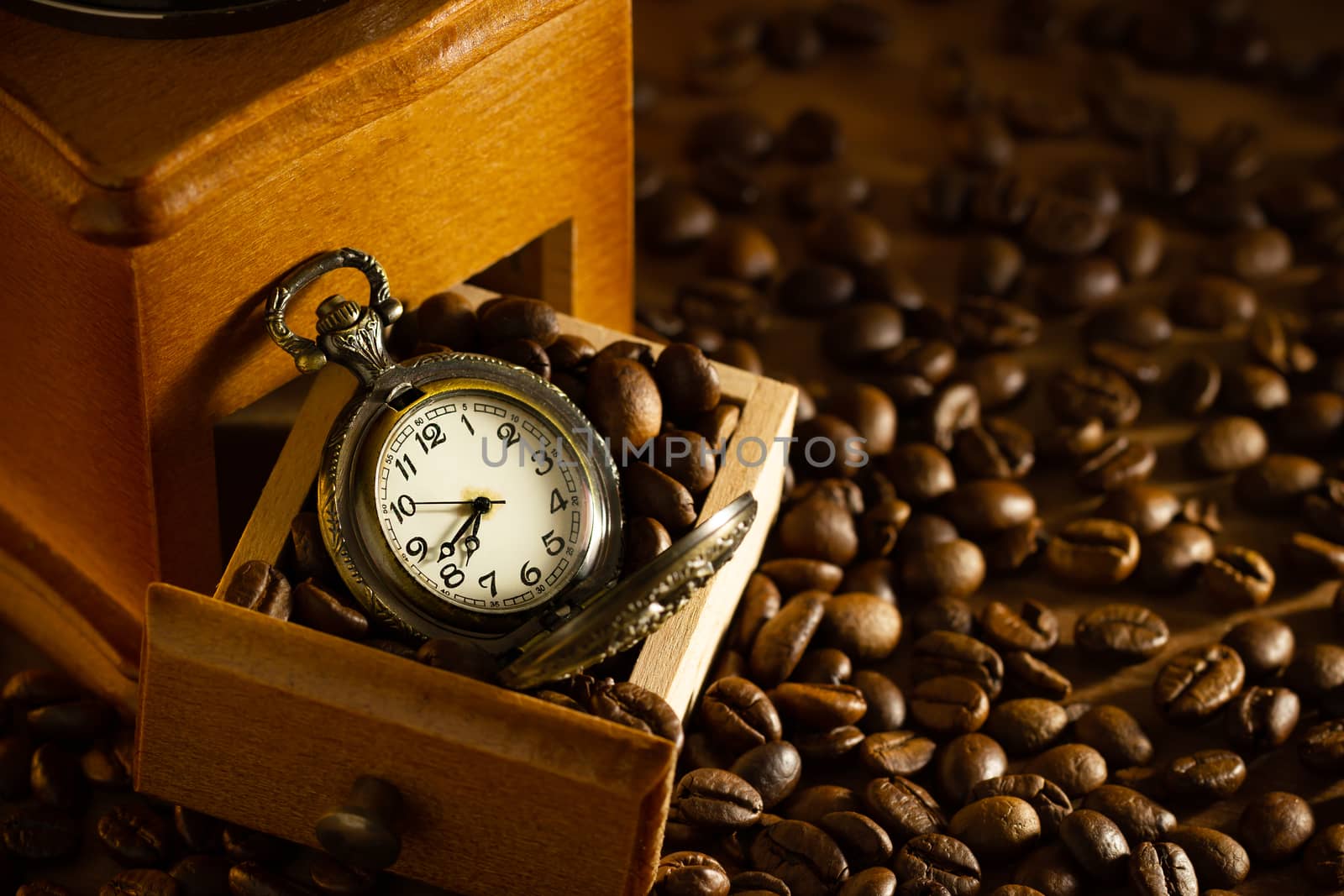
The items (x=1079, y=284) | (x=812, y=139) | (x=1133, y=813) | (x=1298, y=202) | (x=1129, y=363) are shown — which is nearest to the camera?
(x=1133, y=813)

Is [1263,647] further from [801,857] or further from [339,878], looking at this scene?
[339,878]

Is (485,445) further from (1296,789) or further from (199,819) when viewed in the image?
(1296,789)

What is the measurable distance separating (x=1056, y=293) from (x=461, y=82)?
3.29 ft

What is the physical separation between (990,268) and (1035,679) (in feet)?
2.49

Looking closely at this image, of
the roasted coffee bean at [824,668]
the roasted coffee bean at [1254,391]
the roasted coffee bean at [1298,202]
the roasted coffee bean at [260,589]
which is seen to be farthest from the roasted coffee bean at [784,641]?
the roasted coffee bean at [1298,202]

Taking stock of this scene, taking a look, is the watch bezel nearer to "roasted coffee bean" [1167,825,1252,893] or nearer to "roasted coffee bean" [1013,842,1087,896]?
"roasted coffee bean" [1013,842,1087,896]

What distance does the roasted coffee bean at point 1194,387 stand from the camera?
207cm

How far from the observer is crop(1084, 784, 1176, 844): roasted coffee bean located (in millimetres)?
1537

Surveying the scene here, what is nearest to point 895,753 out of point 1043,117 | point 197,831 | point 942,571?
point 942,571

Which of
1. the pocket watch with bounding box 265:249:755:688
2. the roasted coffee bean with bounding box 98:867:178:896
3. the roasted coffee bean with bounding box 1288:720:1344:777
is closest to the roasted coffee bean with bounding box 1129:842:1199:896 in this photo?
the roasted coffee bean with bounding box 1288:720:1344:777

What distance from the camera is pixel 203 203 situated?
138 cm

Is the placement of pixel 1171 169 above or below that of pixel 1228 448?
above

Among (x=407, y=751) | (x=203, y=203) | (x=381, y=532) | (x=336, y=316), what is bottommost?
(x=407, y=751)

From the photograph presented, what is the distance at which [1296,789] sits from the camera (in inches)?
64.4
